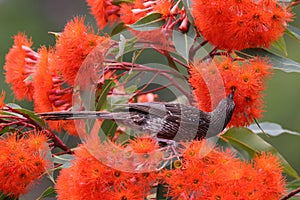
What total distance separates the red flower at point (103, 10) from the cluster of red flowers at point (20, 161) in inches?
23.4

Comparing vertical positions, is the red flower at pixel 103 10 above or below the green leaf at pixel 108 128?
above

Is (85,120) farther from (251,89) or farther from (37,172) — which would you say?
(251,89)

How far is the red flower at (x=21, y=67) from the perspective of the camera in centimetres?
240

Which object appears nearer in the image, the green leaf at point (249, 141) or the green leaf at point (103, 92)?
the green leaf at point (103, 92)

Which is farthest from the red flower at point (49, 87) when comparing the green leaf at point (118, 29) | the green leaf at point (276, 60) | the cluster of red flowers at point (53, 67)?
the green leaf at point (276, 60)

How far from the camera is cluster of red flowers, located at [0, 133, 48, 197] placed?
197cm

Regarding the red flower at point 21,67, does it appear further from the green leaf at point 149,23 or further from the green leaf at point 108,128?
the green leaf at point 149,23

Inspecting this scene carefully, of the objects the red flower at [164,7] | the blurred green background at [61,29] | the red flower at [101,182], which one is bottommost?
the blurred green background at [61,29]

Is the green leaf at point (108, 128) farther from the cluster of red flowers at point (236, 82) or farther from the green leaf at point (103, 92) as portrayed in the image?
the cluster of red flowers at point (236, 82)

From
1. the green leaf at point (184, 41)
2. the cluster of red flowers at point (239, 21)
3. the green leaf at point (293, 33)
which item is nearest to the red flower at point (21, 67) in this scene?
the green leaf at point (184, 41)

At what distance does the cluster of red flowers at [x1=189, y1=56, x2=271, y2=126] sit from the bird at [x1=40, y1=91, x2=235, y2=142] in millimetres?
91

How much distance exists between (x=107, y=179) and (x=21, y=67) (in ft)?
2.51

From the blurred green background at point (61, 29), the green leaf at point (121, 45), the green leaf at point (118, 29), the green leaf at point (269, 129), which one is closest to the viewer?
the green leaf at point (121, 45)

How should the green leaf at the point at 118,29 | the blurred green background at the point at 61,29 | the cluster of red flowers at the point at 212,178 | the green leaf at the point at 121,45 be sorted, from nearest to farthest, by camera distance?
1. the cluster of red flowers at the point at 212,178
2. the green leaf at the point at 121,45
3. the green leaf at the point at 118,29
4. the blurred green background at the point at 61,29
